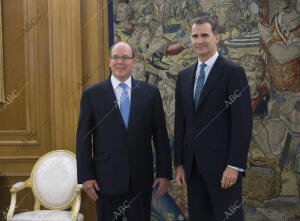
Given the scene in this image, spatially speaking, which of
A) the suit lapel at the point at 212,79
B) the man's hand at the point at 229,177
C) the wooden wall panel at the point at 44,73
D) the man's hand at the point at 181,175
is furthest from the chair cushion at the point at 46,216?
the suit lapel at the point at 212,79

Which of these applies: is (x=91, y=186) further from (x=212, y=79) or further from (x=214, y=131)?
(x=212, y=79)

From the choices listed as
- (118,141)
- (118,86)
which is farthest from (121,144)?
(118,86)

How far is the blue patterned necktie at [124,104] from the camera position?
2.17 metres

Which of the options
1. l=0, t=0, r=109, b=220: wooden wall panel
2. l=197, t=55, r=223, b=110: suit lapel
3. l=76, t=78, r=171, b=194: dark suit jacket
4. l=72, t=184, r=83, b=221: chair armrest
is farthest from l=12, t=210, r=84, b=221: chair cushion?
l=197, t=55, r=223, b=110: suit lapel

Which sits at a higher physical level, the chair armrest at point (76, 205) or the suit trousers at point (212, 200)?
the suit trousers at point (212, 200)

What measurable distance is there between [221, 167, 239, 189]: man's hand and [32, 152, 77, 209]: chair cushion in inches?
62.8

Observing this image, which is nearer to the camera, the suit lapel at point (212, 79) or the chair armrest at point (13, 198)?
the suit lapel at point (212, 79)

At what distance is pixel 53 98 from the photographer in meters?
3.27

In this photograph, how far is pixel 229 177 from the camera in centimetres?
187

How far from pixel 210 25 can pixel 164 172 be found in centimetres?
108

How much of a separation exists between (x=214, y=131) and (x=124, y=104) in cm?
67

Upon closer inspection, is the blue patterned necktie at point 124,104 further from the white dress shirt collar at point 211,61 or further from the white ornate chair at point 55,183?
the white ornate chair at point 55,183

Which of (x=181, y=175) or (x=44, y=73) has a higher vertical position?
(x=44, y=73)

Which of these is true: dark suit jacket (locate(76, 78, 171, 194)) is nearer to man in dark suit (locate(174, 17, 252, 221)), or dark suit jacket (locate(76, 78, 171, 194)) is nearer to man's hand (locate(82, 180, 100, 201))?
man's hand (locate(82, 180, 100, 201))
